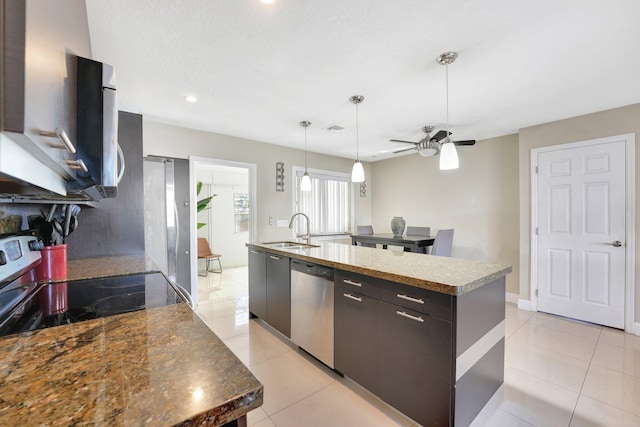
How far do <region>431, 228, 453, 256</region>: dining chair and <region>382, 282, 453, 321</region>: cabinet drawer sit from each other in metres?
2.33

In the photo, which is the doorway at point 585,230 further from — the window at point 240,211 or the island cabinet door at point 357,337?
the window at point 240,211

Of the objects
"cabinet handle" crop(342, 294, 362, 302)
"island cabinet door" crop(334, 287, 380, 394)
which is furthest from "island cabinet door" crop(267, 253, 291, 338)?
"cabinet handle" crop(342, 294, 362, 302)

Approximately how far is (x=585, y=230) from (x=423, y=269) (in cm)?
281

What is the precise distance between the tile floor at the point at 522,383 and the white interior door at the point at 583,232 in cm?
27

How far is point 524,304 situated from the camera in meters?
3.54

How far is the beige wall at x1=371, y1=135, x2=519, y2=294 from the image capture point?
3898 millimetres

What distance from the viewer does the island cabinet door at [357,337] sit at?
173 centimetres

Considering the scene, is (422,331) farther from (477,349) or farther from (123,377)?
(123,377)

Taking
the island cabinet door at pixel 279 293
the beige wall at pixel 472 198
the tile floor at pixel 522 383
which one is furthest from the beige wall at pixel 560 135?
the island cabinet door at pixel 279 293

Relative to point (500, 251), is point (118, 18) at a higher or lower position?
higher

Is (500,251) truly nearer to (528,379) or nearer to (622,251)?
(622,251)

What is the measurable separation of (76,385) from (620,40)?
125 inches

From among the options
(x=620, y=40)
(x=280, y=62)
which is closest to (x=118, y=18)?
(x=280, y=62)

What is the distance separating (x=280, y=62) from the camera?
206 centimetres
